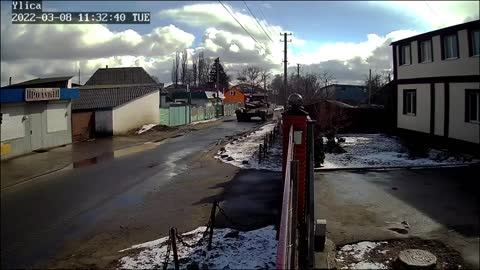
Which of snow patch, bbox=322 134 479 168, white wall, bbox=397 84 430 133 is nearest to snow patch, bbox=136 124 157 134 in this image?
snow patch, bbox=322 134 479 168

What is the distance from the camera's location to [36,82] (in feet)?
4.32

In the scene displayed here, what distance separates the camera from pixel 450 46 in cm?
215

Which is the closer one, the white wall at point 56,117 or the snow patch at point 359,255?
the white wall at point 56,117

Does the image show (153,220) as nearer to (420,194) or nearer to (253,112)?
(420,194)

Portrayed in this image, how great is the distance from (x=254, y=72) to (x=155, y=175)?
67.3m

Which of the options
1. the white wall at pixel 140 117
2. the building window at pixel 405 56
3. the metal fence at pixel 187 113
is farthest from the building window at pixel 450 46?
the metal fence at pixel 187 113

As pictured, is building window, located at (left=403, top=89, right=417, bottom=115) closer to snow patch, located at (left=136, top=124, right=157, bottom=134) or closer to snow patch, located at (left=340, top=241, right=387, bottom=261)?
snow patch, located at (left=340, top=241, right=387, bottom=261)

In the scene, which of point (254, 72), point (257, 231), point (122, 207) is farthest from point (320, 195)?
point (254, 72)

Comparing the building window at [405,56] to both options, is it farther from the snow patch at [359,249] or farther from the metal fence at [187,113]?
the metal fence at [187,113]

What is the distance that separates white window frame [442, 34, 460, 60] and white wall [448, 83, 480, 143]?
0.15 m

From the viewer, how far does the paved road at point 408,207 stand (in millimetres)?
4441

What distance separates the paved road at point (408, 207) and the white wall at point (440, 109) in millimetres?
975

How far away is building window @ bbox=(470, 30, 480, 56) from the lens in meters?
1.99

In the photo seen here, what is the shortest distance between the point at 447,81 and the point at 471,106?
308 millimetres
